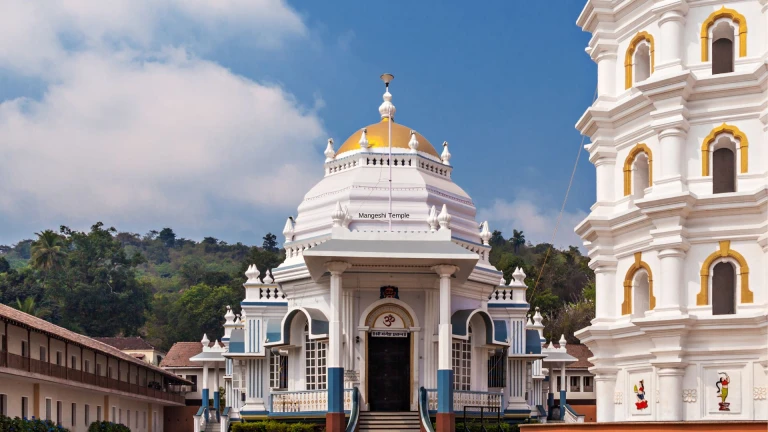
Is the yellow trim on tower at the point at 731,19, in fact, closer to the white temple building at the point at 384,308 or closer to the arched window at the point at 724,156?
the arched window at the point at 724,156

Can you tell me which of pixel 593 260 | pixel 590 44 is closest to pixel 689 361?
pixel 593 260

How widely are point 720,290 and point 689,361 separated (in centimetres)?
179

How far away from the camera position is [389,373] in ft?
124

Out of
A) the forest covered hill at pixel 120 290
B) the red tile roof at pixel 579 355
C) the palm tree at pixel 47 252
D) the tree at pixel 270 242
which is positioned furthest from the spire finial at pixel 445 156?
the tree at pixel 270 242

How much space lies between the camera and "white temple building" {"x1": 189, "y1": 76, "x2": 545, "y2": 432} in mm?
35406

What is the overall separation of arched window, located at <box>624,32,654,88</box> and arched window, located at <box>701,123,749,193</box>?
8.69 ft

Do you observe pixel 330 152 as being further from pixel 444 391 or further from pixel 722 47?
pixel 722 47

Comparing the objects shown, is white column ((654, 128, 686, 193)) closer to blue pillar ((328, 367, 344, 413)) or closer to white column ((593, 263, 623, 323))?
white column ((593, 263, 623, 323))

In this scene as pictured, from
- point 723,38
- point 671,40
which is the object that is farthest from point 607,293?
point 723,38

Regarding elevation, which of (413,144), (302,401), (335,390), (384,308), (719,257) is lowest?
(302,401)

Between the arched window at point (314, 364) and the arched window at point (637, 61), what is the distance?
14458mm

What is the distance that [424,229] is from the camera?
1548 inches

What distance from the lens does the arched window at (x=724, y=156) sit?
85.4ft

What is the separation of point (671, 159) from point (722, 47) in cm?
309
